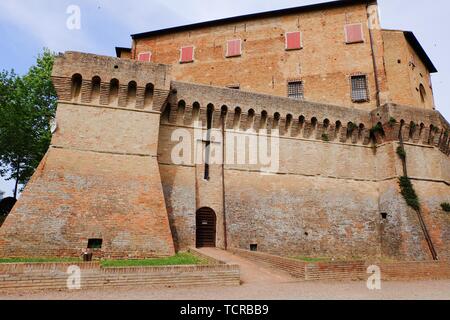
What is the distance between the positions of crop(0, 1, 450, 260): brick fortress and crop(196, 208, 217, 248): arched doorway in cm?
6

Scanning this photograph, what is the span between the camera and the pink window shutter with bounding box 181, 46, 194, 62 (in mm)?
24828

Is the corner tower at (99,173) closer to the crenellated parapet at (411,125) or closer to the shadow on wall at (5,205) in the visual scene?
the crenellated parapet at (411,125)

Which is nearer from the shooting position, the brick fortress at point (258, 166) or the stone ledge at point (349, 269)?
the stone ledge at point (349, 269)

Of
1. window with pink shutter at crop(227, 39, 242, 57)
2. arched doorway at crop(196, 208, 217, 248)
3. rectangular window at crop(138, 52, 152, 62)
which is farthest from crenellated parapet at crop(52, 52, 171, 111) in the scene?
rectangular window at crop(138, 52, 152, 62)

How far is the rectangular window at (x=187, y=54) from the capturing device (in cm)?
2481

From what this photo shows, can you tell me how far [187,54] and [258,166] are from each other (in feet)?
43.5

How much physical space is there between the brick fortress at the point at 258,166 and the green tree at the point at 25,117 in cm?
1145

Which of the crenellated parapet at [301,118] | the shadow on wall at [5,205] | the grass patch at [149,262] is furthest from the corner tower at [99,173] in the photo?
the shadow on wall at [5,205]

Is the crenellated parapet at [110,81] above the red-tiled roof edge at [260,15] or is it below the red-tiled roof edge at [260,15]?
below

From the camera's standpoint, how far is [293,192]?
54.3ft

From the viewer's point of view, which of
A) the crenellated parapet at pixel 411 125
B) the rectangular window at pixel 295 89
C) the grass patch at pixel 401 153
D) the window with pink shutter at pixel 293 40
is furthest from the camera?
the window with pink shutter at pixel 293 40
